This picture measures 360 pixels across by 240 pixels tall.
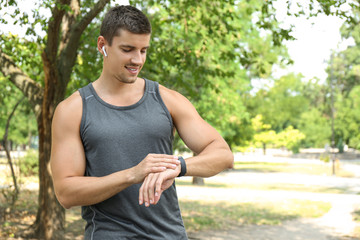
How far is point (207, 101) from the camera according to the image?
874 inches

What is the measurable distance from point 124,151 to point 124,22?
0.56m

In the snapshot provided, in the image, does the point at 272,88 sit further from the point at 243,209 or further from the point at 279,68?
the point at 243,209

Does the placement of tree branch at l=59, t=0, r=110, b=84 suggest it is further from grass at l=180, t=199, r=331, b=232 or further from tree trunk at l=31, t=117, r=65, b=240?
grass at l=180, t=199, r=331, b=232

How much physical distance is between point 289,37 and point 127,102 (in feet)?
23.6

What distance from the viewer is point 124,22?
211cm

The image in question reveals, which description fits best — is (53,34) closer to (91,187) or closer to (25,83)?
(25,83)

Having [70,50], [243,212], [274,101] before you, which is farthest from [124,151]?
[274,101]

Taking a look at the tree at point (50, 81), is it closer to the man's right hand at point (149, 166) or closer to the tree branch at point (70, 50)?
the tree branch at point (70, 50)

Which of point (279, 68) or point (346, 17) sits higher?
point (279, 68)

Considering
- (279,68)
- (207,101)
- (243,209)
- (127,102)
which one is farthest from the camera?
(279,68)

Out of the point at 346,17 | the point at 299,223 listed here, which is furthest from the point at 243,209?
the point at 346,17

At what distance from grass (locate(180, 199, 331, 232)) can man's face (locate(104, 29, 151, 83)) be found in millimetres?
9875

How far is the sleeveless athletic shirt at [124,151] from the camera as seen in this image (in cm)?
210

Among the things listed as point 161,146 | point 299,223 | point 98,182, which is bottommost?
point 299,223
